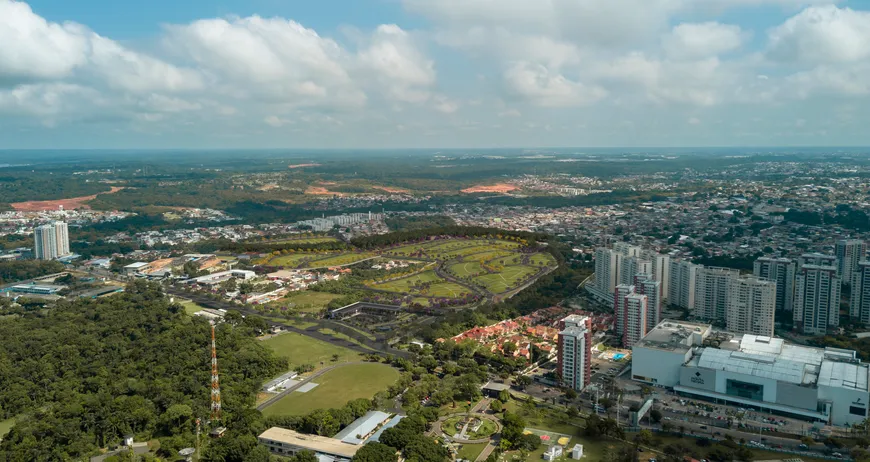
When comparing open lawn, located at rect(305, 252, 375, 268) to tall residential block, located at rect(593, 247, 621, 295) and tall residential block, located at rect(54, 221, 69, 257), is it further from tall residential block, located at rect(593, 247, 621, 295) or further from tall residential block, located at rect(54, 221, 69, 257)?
tall residential block, located at rect(54, 221, 69, 257)

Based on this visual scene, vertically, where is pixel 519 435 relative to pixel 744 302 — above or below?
below

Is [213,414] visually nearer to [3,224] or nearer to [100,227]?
[100,227]

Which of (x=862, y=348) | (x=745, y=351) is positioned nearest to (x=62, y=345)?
(x=745, y=351)

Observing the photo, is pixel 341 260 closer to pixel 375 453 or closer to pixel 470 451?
pixel 470 451

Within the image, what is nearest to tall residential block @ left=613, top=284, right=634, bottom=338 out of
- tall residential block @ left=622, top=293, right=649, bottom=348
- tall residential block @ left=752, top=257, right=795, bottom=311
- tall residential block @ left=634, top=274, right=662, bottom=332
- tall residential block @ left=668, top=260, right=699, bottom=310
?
tall residential block @ left=622, top=293, right=649, bottom=348

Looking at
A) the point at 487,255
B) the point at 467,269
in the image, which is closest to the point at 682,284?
the point at 467,269

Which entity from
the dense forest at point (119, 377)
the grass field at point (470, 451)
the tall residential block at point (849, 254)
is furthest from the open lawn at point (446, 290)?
the tall residential block at point (849, 254)
